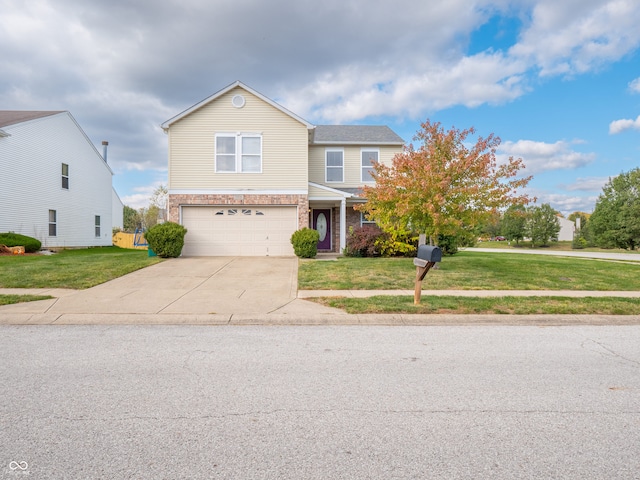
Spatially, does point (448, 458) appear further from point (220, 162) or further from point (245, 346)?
point (220, 162)

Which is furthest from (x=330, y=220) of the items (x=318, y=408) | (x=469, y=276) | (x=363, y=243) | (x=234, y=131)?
(x=318, y=408)

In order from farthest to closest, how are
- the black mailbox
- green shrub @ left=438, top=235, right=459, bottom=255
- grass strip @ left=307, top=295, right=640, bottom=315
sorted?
green shrub @ left=438, top=235, right=459, bottom=255
grass strip @ left=307, top=295, right=640, bottom=315
the black mailbox

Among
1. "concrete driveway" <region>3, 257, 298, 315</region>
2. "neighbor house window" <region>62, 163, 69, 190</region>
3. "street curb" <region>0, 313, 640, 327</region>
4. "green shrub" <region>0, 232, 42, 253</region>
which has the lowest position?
"street curb" <region>0, 313, 640, 327</region>

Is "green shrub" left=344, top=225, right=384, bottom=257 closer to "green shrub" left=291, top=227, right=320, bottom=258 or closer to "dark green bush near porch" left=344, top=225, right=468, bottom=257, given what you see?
"dark green bush near porch" left=344, top=225, right=468, bottom=257

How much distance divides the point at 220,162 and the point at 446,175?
33.7 ft

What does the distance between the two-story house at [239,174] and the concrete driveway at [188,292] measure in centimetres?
418

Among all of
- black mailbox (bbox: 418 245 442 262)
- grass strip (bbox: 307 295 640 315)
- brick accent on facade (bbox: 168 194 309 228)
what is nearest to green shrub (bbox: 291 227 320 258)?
brick accent on facade (bbox: 168 194 309 228)

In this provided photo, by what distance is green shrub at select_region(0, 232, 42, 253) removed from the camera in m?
18.6

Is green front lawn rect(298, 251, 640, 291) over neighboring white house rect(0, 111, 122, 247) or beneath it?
beneath

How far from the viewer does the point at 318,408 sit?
349 cm

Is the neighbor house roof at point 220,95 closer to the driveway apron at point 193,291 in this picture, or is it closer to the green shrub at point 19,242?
the driveway apron at point 193,291

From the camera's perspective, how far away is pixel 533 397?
148 inches

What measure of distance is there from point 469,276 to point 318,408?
903cm

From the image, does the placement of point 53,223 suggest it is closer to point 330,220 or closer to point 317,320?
point 330,220
